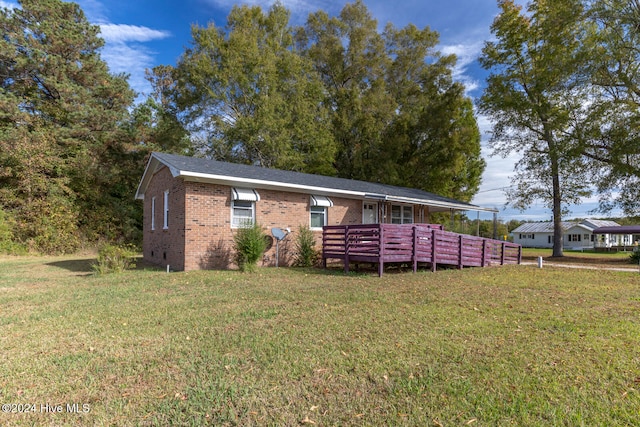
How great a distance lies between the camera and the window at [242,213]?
37.3 ft

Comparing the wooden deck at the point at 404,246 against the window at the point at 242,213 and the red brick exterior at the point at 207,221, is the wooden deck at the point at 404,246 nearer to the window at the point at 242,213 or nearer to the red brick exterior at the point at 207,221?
the red brick exterior at the point at 207,221

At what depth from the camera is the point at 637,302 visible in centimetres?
663

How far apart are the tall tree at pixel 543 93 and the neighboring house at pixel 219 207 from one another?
421 inches

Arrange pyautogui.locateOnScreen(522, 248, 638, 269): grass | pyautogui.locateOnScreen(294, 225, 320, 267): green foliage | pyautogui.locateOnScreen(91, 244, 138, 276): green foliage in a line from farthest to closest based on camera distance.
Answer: pyautogui.locateOnScreen(522, 248, 638, 269): grass
pyautogui.locateOnScreen(294, 225, 320, 267): green foliage
pyautogui.locateOnScreen(91, 244, 138, 276): green foliage

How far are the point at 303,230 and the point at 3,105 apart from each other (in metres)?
17.3

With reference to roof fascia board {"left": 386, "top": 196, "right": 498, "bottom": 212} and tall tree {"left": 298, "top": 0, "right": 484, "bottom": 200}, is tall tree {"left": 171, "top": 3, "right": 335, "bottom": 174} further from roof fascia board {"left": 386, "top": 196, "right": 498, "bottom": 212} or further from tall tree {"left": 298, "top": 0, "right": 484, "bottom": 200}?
roof fascia board {"left": 386, "top": 196, "right": 498, "bottom": 212}

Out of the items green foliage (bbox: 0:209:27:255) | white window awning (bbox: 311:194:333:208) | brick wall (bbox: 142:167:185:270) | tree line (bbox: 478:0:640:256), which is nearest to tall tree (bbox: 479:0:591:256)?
tree line (bbox: 478:0:640:256)

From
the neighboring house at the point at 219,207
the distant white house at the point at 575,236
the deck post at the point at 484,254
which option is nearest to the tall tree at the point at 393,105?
the neighboring house at the point at 219,207

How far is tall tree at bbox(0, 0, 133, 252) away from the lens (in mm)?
17062

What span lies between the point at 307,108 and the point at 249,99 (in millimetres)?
4297

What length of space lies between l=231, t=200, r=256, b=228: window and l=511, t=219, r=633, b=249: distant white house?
49.9m

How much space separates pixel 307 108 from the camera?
2522 centimetres

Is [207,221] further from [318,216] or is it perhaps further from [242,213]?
[318,216]

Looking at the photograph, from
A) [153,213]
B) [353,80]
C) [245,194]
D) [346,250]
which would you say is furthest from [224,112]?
[346,250]
